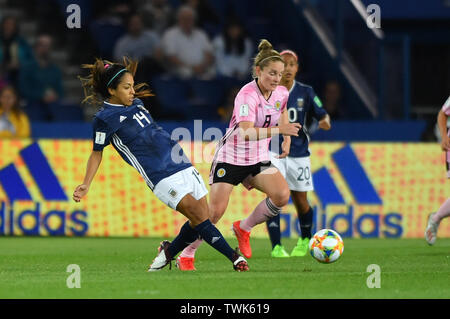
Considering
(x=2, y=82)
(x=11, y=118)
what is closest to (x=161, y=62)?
(x=2, y=82)

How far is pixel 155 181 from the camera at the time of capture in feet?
30.9

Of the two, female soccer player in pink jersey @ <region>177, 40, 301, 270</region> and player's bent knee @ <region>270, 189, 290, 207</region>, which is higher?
female soccer player in pink jersey @ <region>177, 40, 301, 270</region>

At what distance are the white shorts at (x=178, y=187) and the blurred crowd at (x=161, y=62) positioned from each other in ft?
24.2

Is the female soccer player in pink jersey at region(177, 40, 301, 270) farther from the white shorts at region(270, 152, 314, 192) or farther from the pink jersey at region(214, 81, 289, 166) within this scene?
the white shorts at region(270, 152, 314, 192)

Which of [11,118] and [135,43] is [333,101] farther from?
[11,118]

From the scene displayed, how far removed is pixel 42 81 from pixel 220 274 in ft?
29.6

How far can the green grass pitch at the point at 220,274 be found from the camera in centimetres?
813

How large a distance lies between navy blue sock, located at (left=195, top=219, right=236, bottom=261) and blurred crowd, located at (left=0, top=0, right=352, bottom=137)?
24.3 feet

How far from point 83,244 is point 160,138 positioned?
484 cm

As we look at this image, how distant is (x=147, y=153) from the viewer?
9469mm

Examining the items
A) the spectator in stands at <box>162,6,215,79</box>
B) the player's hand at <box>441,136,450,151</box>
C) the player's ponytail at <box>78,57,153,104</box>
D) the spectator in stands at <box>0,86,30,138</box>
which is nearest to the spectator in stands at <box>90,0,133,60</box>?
the spectator in stands at <box>162,6,215,79</box>

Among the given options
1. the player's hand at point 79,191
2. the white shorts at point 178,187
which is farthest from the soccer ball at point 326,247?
the player's hand at point 79,191

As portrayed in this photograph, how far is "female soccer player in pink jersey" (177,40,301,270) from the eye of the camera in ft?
33.5
